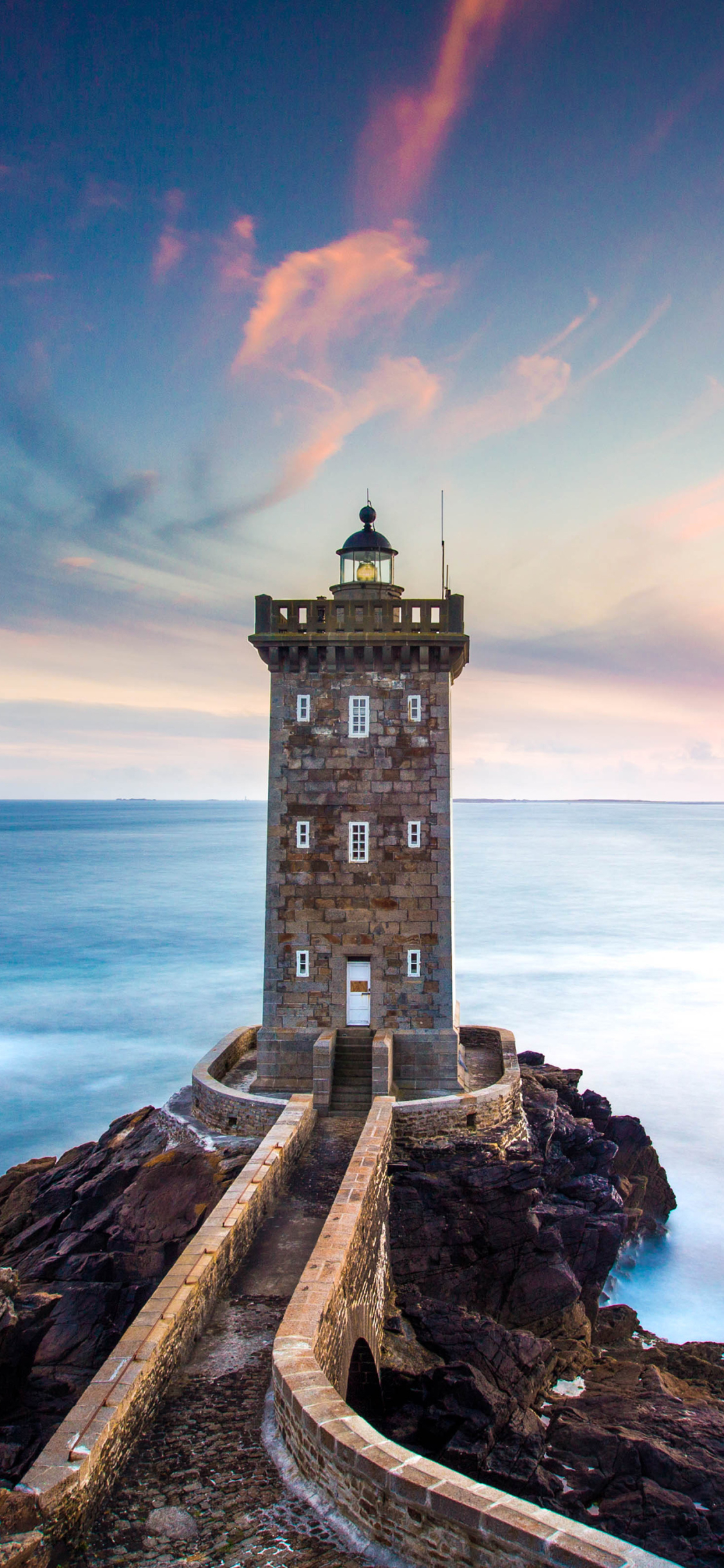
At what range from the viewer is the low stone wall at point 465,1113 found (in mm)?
14711

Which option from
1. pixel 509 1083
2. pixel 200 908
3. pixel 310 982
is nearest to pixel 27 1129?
pixel 310 982

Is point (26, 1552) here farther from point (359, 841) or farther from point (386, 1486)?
point (359, 841)

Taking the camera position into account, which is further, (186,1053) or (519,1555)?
(186,1053)

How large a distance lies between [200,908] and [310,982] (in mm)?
50756

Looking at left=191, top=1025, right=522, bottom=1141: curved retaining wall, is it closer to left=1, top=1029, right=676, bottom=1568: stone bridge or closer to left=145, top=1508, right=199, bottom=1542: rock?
left=1, top=1029, right=676, bottom=1568: stone bridge

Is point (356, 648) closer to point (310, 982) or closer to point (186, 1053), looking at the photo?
point (310, 982)

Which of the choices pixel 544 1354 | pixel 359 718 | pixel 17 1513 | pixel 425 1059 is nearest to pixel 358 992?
pixel 425 1059

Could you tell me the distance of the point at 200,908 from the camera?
65.9 meters

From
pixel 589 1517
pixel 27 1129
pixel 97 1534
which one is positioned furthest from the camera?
pixel 27 1129

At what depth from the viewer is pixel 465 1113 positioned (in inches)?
599

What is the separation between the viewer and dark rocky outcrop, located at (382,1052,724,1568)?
10133 millimetres

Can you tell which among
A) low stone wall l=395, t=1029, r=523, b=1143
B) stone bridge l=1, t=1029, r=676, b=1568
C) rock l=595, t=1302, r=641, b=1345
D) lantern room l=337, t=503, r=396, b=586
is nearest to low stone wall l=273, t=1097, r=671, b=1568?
stone bridge l=1, t=1029, r=676, b=1568

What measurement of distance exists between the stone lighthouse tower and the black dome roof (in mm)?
1745

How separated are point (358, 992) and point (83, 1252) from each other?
5916 mm
